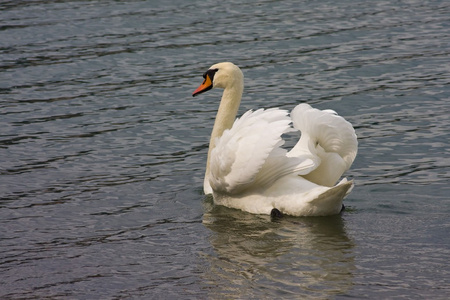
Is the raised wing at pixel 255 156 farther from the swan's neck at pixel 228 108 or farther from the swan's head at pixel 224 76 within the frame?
the swan's head at pixel 224 76

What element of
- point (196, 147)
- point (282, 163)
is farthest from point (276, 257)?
point (196, 147)

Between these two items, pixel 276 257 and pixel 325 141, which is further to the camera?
pixel 325 141

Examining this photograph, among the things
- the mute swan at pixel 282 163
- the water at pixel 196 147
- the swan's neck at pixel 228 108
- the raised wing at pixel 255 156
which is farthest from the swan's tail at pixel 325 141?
the swan's neck at pixel 228 108

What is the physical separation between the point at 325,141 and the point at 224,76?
1.85 m

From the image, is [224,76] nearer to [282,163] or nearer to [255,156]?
[282,163]

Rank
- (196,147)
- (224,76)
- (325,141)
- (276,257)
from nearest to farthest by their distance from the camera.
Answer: (276,257) → (325,141) → (224,76) → (196,147)

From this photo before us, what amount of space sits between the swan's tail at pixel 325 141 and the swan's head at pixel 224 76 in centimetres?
145

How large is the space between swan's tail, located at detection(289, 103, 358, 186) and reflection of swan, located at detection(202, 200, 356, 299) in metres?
0.51

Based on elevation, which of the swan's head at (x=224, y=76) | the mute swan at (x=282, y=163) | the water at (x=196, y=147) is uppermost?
the swan's head at (x=224, y=76)

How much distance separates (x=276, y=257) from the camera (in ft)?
25.6

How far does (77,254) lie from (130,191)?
6.76ft

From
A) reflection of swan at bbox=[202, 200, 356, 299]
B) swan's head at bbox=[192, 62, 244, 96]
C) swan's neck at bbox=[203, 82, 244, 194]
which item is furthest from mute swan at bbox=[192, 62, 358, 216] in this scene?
swan's head at bbox=[192, 62, 244, 96]

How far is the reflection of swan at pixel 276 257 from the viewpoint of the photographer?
23.0ft

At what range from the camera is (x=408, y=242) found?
26.1 feet
